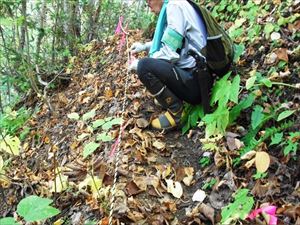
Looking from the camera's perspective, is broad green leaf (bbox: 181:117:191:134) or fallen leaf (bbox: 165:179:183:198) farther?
broad green leaf (bbox: 181:117:191:134)

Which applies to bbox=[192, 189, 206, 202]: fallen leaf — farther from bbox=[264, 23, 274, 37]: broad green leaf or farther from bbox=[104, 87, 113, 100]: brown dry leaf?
bbox=[104, 87, 113, 100]: brown dry leaf

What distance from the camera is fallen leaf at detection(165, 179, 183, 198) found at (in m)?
2.76

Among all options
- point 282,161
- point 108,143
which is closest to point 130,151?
point 108,143

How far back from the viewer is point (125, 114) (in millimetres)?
3803

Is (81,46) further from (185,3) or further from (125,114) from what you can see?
(185,3)

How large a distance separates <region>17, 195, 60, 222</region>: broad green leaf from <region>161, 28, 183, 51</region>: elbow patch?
1905mm

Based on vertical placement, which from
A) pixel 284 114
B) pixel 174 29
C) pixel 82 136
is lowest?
pixel 82 136

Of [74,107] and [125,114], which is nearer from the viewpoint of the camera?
[125,114]

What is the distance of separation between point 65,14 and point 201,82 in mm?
4400

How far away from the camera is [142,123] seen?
3.61m

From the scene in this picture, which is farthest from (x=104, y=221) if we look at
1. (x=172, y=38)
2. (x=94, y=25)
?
(x=94, y=25)

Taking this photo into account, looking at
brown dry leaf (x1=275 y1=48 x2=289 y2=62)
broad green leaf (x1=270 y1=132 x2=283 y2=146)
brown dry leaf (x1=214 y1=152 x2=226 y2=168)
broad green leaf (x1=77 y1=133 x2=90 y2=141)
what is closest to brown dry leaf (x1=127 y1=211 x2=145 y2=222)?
brown dry leaf (x1=214 y1=152 x2=226 y2=168)

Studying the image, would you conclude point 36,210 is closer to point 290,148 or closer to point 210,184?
point 210,184

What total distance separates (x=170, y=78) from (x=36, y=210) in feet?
6.52
